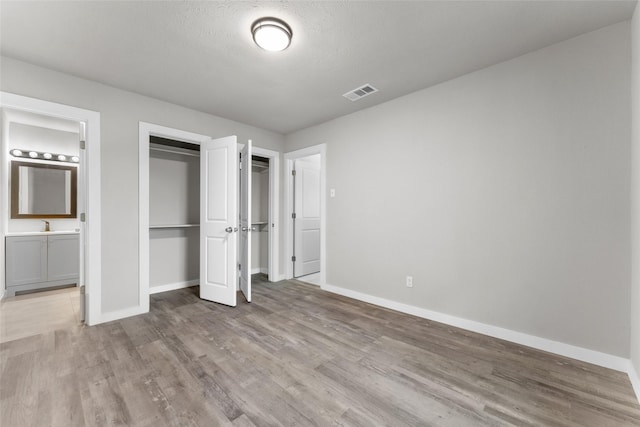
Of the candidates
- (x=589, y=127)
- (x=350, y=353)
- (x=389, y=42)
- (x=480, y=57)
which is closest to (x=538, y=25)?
(x=480, y=57)

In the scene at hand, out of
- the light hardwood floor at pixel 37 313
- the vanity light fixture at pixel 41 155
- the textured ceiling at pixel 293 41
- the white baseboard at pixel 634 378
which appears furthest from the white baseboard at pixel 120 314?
the white baseboard at pixel 634 378

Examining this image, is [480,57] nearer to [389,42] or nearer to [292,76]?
[389,42]

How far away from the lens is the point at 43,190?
4160 mm

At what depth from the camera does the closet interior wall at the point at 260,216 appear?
5.05 m

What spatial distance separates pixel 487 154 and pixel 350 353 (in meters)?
2.25

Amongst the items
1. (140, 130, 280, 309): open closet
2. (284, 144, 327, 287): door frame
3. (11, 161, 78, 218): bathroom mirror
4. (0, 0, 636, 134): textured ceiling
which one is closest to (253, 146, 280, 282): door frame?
(140, 130, 280, 309): open closet

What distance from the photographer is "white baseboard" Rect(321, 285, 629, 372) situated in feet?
6.36

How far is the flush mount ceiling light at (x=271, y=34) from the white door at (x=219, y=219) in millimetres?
1419

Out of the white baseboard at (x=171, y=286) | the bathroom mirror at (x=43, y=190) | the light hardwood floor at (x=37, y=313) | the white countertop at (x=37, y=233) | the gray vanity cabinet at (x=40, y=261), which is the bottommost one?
the light hardwood floor at (x=37, y=313)

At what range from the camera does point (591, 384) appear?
5.76 ft

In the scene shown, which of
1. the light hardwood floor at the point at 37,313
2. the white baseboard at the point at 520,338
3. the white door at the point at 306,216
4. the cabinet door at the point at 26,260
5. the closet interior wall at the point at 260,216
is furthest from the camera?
the closet interior wall at the point at 260,216

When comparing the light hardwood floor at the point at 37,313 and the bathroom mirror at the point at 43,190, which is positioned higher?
the bathroom mirror at the point at 43,190

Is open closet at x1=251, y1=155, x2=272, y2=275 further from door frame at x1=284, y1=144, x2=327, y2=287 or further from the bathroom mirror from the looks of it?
the bathroom mirror

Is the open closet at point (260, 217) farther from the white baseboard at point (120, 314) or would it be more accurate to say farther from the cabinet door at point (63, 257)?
the cabinet door at point (63, 257)
